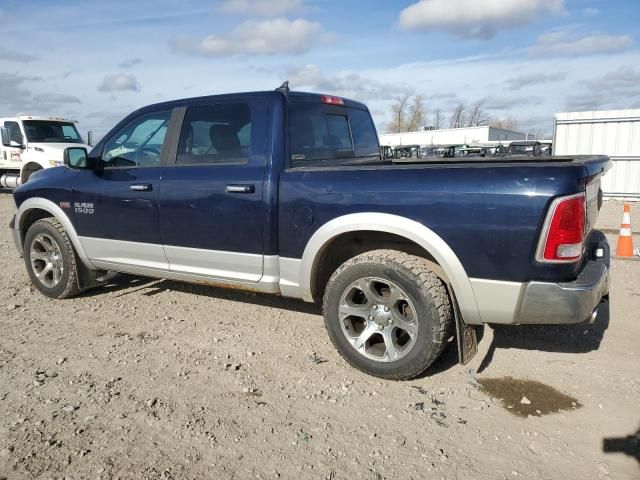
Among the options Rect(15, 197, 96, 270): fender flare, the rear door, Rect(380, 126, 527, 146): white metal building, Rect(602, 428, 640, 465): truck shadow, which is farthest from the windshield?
Rect(380, 126, 527, 146): white metal building

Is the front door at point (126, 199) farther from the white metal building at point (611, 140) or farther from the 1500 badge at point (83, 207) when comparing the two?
the white metal building at point (611, 140)

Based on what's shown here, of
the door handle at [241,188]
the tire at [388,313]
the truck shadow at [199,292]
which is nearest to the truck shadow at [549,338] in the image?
the tire at [388,313]

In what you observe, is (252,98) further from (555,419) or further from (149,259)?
(555,419)

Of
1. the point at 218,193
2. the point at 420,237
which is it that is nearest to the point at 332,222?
the point at 420,237

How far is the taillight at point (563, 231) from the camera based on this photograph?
2.70 m

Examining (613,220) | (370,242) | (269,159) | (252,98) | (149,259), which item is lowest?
(613,220)

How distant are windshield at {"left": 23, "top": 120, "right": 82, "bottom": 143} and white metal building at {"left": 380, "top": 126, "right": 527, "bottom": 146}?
23.6 m

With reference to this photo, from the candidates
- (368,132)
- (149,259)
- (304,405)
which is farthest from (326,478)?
(368,132)

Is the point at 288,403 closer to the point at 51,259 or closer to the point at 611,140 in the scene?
the point at 51,259

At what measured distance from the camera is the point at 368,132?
493 centimetres

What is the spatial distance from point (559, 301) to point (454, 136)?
36.2 m

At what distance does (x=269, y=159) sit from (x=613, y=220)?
9.32 metres

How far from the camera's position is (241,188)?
3.71m

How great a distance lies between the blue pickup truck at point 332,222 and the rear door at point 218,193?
0.04 ft
